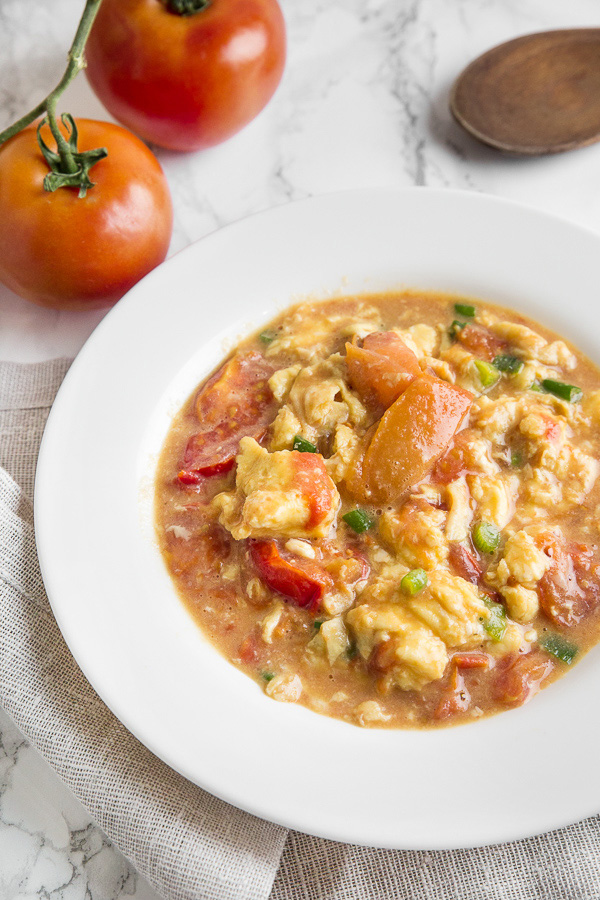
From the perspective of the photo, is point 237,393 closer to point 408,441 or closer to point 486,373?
point 408,441

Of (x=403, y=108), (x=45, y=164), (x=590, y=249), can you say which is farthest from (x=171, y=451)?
(x=403, y=108)

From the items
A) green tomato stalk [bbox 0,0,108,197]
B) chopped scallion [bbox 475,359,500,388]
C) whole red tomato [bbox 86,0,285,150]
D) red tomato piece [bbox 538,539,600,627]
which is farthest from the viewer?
whole red tomato [bbox 86,0,285,150]

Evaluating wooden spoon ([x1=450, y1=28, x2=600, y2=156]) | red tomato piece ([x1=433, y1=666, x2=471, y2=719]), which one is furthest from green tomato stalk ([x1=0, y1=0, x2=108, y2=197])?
red tomato piece ([x1=433, y1=666, x2=471, y2=719])

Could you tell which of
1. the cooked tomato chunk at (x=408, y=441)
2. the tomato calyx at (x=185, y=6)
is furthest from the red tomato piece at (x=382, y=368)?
the tomato calyx at (x=185, y=6)

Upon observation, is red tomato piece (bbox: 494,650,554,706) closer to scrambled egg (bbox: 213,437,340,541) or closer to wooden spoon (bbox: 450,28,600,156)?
scrambled egg (bbox: 213,437,340,541)

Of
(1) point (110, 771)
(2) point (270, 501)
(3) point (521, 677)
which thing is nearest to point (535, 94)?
(2) point (270, 501)

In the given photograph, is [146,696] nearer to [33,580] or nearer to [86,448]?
[33,580]
